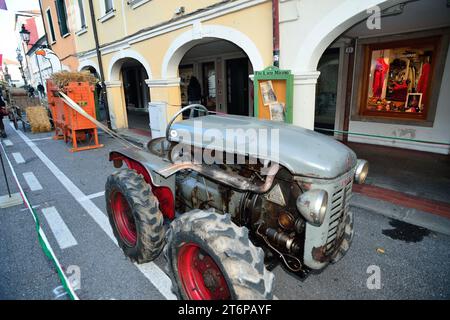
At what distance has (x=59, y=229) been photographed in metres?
3.32

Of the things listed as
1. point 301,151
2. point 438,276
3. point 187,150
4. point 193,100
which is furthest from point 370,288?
point 193,100

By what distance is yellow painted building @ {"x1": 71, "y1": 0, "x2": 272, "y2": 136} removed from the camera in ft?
16.0

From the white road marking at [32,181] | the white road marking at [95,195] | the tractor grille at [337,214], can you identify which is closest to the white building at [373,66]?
the tractor grille at [337,214]

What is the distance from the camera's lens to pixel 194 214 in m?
1.89

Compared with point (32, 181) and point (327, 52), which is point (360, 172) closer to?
point (32, 181)

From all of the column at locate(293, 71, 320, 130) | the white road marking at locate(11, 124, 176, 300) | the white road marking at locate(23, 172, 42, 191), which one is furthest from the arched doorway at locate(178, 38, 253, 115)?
the white road marking at locate(23, 172, 42, 191)

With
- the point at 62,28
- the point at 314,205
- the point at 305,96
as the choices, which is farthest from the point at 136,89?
the point at 314,205

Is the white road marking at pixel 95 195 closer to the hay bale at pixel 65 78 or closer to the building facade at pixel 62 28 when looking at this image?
the hay bale at pixel 65 78

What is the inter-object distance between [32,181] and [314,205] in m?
5.46

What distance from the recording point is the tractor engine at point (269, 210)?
1909 millimetres

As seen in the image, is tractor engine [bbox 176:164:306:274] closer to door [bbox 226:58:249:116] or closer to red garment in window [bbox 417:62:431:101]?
red garment in window [bbox 417:62:431:101]

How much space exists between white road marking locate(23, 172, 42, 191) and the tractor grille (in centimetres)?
488

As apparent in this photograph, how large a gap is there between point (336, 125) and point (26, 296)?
7194 millimetres
